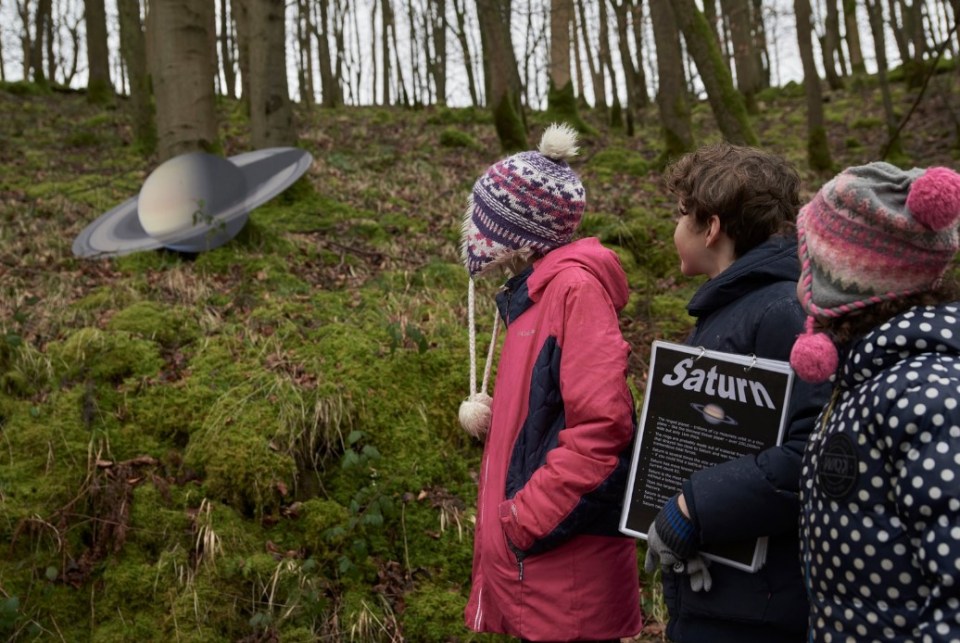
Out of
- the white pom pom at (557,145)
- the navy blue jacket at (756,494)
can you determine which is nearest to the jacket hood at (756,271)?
the navy blue jacket at (756,494)

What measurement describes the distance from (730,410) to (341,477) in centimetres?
286

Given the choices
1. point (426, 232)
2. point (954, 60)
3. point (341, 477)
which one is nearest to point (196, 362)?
point (341, 477)

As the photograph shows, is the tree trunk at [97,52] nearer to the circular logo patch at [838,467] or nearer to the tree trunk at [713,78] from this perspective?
the tree trunk at [713,78]

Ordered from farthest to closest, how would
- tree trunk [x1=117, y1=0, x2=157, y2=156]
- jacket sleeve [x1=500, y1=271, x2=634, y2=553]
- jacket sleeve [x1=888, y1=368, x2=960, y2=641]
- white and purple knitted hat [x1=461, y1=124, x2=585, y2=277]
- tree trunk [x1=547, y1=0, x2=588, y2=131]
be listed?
tree trunk [x1=547, y1=0, x2=588, y2=131] < tree trunk [x1=117, y1=0, x2=157, y2=156] < white and purple knitted hat [x1=461, y1=124, x2=585, y2=277] < jacket sleeve [x1=500, y1=271, x2=634, y2=553] < jacket sleeve [x1=888, y1=368, x2=960, y2=641]

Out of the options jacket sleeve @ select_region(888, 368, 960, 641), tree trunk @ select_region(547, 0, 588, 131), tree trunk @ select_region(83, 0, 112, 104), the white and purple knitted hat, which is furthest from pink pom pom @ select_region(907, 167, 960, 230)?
tree trunk @ select_region(83, 0, 112, 104)

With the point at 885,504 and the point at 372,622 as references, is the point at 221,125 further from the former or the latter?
the point at 885,504

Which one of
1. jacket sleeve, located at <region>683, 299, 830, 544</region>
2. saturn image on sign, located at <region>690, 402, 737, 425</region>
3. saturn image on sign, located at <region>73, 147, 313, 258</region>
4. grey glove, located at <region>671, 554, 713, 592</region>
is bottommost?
grey glove, located at <region>671, 554, 713, 592</region>

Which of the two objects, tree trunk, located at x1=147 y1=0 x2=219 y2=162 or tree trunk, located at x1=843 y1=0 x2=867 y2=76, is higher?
tree trunk, located at x1=843 y1=0 x2=867 y2=76

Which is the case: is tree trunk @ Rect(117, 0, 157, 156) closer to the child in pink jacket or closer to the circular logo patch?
the child in pink jacket

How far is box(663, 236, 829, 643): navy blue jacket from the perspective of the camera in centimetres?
197

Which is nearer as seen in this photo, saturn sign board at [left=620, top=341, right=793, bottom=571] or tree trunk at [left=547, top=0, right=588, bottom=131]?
saturn sign board at [left=620, top=341, right=793, bottom=571]

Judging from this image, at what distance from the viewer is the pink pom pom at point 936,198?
63.7 inches

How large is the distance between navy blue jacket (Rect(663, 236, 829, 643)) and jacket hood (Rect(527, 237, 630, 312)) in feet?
1.23

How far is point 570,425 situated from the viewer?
2426 mm
